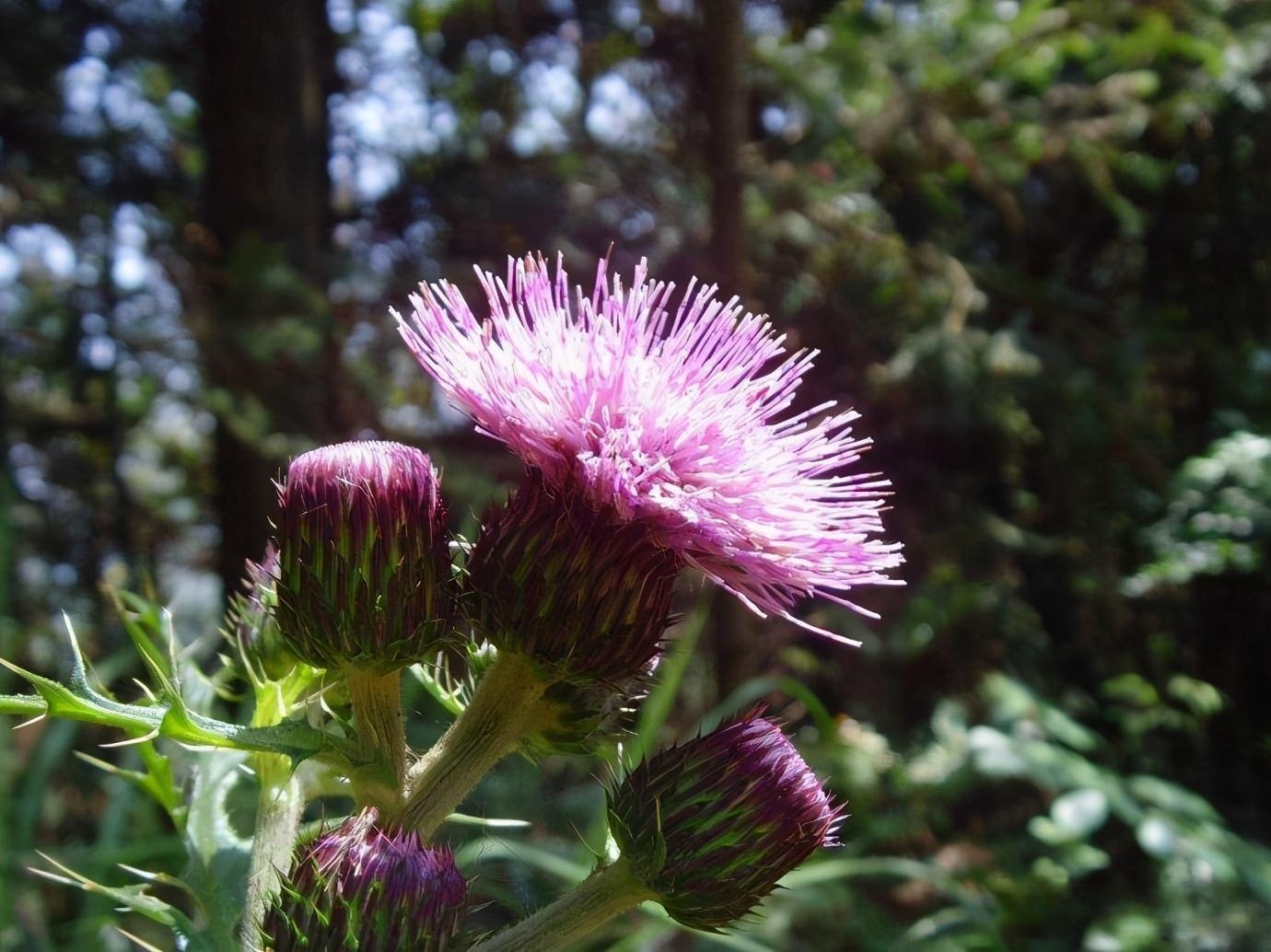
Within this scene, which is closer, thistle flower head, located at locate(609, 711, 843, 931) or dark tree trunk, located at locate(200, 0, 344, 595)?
thistle flower head, located at locate(609, 711, 843, 931)

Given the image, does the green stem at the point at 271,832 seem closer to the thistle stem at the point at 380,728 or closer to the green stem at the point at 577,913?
the thistle stem at the point at 380,728

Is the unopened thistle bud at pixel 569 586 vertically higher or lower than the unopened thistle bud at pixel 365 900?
higher

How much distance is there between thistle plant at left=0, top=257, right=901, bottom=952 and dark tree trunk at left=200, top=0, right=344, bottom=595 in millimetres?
2001

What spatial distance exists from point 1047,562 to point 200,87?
3.90m

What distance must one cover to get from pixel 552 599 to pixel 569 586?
0.09 ft

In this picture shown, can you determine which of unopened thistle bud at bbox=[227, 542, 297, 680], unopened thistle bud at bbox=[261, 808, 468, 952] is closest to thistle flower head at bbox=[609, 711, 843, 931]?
unopened thistle bud at bbox=[261, 808, 468, 952]

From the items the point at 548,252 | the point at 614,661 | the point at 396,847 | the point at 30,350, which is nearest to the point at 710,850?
the point at 614,661

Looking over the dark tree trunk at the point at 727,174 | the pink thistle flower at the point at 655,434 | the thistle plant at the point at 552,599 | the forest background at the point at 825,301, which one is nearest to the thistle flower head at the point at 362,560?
the thistle plant at the point at 552,599

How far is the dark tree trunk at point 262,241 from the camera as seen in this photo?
3348 millimetres

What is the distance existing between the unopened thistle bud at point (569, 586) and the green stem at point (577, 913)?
0.25 metres

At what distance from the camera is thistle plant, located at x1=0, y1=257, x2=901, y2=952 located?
4.20 ft

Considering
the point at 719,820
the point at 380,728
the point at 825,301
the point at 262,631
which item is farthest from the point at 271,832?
the point at 825,301

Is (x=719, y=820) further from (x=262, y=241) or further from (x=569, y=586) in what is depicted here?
(x=262, y=241)

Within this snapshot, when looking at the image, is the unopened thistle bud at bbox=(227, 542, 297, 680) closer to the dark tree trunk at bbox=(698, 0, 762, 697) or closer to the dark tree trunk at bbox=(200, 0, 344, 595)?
the dark tree trunk at bbox=(200, 0, 344, 595)
